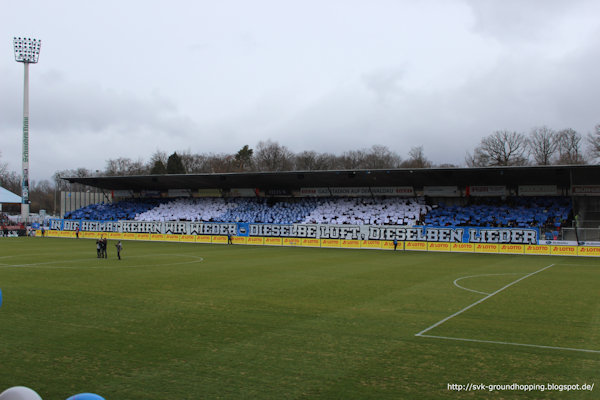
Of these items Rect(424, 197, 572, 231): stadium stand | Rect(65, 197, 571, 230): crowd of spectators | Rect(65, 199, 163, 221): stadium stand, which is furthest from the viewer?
Rect(65, 199, 163, 221): stadium stand

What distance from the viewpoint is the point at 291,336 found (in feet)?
38.1

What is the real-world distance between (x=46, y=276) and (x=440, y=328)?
57.8ft

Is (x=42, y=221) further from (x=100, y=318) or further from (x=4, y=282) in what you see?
(x=100, y=318)

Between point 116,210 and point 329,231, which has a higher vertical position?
point 116,210

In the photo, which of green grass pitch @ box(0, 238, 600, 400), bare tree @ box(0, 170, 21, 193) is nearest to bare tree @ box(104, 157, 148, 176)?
bare tree @ box(0, 170, 21, 193)

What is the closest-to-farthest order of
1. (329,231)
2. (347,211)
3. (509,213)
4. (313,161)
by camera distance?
1. (509,213)
2. (329,231)
3. (347,211)
4. (313,161)

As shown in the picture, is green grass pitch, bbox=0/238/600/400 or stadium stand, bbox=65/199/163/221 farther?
stadium stand, bbox=65/199/163/221

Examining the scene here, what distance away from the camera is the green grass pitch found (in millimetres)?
8359

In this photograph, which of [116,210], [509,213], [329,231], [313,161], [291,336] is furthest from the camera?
[313,161]

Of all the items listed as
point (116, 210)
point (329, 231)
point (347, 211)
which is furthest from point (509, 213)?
point (116, 210)

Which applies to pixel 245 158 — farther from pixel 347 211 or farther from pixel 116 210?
pixel 347 211

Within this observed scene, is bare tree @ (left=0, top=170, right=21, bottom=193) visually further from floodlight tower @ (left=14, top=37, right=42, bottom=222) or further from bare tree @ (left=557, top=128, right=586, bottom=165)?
bare tree @ (left=557, top=128, right=586, bottom=165)

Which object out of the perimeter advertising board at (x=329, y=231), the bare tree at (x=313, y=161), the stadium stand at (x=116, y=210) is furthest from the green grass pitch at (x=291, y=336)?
the bare tree at (x=313, y=161)

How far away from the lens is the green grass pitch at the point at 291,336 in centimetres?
836
